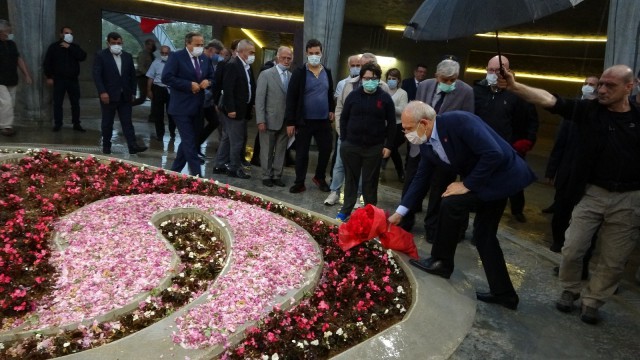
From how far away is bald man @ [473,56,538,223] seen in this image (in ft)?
17.2

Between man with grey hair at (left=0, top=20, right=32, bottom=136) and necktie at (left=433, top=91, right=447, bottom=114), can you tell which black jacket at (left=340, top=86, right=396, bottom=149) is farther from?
man with grey hair at (left=0, top=20, right=32, bottom=136)

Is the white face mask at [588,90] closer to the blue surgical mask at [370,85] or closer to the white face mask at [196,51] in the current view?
the blue surgical mask at [370,85]

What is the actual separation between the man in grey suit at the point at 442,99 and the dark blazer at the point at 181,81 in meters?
2.95

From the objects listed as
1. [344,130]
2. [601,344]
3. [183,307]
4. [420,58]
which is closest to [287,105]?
[344,130]

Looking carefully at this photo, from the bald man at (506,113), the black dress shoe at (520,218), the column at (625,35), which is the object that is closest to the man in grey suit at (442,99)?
the bald man at (506,113)

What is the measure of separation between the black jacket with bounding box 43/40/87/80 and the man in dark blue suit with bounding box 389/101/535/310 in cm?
795

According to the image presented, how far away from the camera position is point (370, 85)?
16.7ft

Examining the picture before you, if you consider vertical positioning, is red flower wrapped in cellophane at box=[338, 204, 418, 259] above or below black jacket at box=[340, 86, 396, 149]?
below

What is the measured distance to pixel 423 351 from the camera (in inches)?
112

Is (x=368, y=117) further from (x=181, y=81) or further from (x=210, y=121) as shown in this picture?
(x=210, y=121)

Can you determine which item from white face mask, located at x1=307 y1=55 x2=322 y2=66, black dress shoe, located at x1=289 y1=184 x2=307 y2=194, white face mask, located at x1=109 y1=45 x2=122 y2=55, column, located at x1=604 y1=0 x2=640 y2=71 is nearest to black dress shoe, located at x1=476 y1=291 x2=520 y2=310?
black dress shoe, located at x1=289 y1=184 x2=307 y2=194

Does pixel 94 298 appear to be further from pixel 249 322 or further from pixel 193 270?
pixel 249 322

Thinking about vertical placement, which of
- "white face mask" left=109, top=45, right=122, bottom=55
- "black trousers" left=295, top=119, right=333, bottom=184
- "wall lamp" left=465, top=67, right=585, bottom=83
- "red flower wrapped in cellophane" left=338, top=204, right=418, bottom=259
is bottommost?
"red flower wrapped in cellophane" left=338, top=204, right=418, bottom=259

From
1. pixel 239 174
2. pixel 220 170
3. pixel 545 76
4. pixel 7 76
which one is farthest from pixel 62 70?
pixel 545 76
